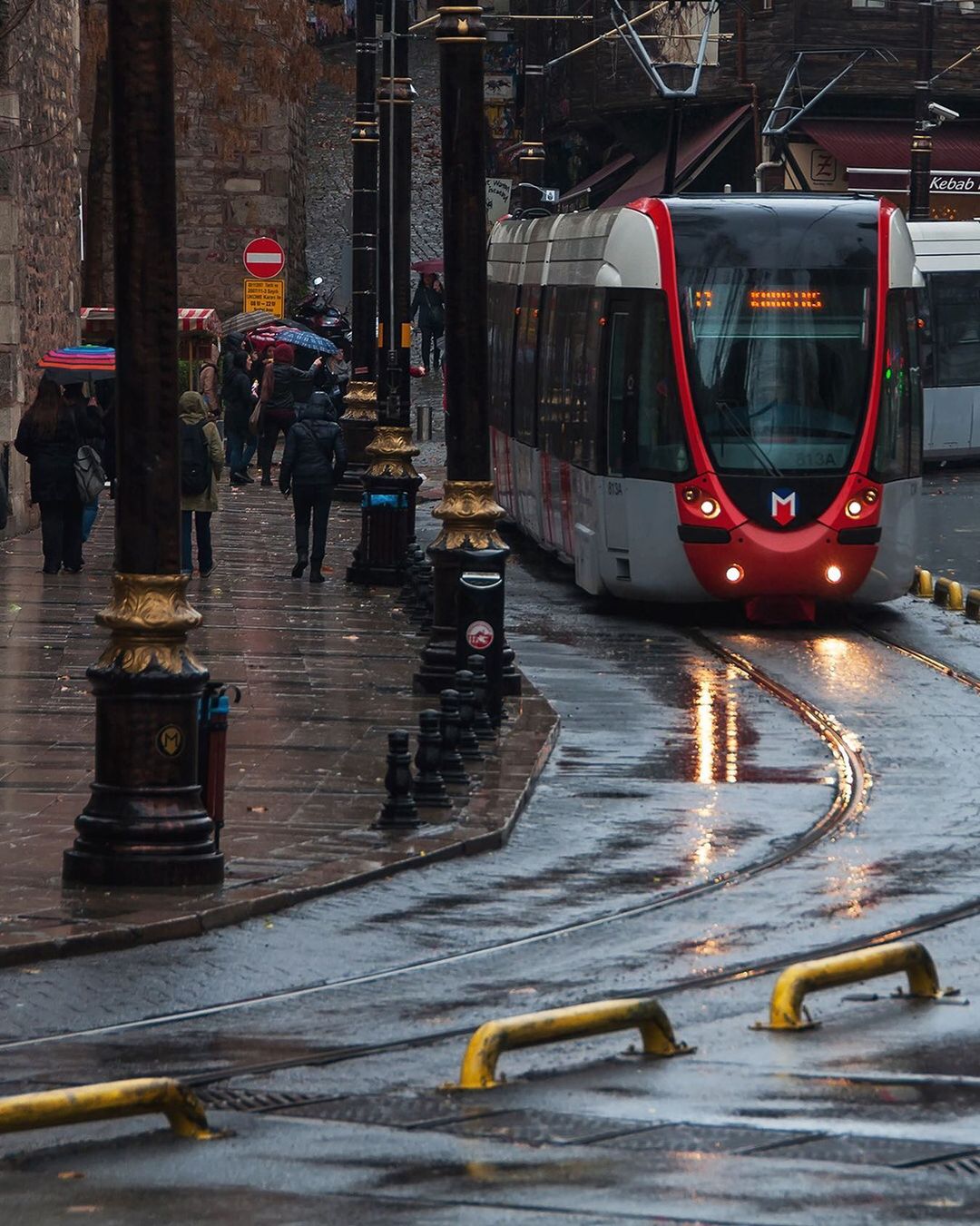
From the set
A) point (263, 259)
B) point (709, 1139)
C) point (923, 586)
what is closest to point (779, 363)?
point (923, 586)

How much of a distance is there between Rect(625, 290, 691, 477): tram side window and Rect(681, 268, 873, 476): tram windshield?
20 cm

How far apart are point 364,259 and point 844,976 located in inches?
1001

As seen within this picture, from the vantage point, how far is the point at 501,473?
3055 cm

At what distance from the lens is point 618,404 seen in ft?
71.8

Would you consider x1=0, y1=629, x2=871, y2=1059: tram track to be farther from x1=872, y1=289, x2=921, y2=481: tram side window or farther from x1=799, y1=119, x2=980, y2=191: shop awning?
x1=799, y1=119, x2=980, y2=191: shop awning

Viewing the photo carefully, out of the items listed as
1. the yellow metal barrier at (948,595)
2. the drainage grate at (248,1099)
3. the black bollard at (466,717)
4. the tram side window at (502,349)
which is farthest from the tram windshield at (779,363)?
the drainage grate at (248,1099)

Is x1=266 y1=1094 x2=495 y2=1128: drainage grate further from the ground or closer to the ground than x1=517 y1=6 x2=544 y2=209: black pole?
closer to the ground

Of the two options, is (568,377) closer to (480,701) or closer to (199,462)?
(199,462)

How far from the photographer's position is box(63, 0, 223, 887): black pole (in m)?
11.0

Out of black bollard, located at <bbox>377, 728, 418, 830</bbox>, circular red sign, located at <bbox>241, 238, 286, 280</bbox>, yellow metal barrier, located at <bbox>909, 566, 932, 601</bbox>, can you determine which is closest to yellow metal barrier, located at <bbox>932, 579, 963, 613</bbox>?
yellow metal barrier, located at <bbox>909, 566, 932, 601</bbox>

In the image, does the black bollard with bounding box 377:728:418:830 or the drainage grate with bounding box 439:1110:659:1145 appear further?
the black bollard with bounding box 377:728:418:830

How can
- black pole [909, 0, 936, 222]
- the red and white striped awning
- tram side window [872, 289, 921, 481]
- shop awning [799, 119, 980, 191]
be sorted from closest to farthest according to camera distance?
1. tram side window [872, 289, 921, 481]
2. the red and white striped awning
3. black pole [909, 0, 936, 222]
4. shop awning [799, 119, 980, 191]

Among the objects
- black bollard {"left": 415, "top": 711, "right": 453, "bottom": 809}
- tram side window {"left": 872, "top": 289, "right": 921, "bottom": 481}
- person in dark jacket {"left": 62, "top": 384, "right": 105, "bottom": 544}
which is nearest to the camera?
black bollard {"left": 415, "top": 711, "right": 453, "bottom": 809}

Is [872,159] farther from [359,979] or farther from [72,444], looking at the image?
[359,979]
